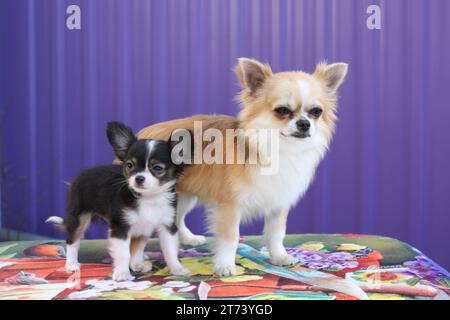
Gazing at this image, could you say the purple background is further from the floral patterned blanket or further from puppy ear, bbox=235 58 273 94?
puppy ear, bbox=235 58 273 94

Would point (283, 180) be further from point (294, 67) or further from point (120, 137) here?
point (294, 67)

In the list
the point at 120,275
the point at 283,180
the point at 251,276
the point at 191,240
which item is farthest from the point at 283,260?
the point at 120,275

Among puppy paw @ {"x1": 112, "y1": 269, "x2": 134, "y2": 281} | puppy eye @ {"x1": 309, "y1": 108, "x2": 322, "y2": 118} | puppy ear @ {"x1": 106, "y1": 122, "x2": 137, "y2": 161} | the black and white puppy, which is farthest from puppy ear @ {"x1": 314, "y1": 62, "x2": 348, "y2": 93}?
puppy paw @ {"x1": 112, "y1": 269, "x2": 134, "y2": 281}

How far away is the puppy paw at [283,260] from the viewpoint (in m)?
2.36

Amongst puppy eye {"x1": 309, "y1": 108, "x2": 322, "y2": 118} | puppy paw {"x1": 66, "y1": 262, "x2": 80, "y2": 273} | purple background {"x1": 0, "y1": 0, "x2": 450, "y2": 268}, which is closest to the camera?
puppy eye {"x1": 309, "y1": 108, "x2": 322, "y2": 118}

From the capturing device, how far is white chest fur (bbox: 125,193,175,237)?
203cm

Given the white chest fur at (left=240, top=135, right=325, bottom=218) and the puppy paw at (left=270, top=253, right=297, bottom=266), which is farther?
the puppy paw at (left=270, top=253, right=297, bottom=266)

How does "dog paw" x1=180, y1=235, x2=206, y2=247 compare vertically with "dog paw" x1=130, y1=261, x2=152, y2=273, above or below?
below

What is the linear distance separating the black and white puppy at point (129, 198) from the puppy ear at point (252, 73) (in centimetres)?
45

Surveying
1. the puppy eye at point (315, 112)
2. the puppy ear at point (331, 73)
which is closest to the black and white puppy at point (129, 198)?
the puppy eye at point (315, 112)

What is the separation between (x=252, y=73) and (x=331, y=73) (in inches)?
13.9

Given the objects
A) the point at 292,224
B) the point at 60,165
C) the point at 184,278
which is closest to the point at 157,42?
the point at 60,165

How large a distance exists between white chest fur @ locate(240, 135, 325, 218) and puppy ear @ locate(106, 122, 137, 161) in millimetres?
517

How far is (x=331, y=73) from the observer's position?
7.47ft
